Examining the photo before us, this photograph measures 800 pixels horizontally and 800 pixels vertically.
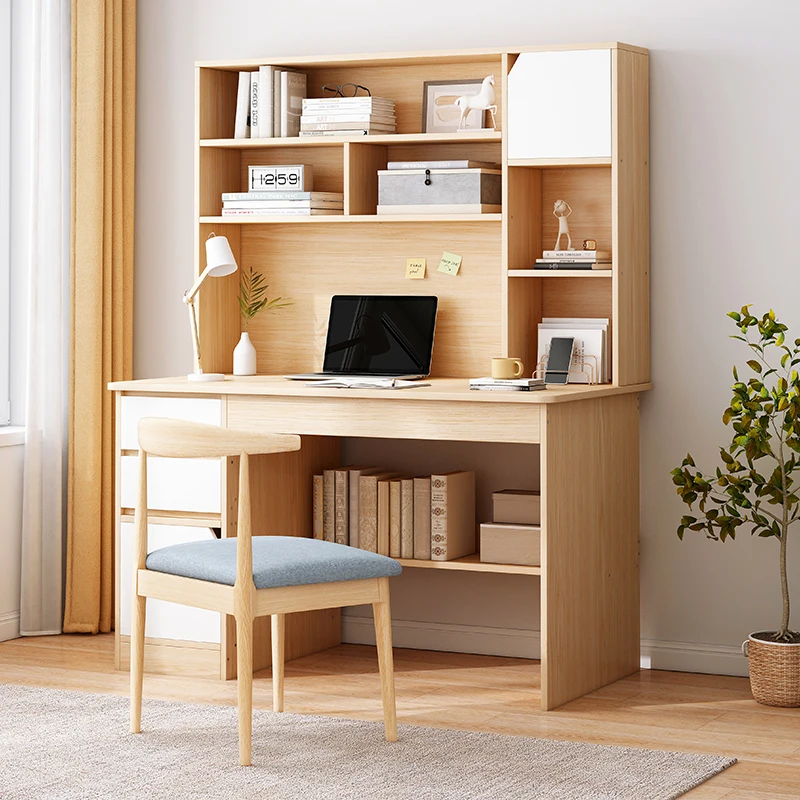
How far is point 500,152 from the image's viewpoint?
4145mm

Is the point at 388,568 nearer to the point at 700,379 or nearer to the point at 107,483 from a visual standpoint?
the point at 700,379

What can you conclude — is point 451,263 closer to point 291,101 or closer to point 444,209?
point 444,209

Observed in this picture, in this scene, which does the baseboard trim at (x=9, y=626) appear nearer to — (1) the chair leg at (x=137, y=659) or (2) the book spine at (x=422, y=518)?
(1) the chair leg at (x=137, y=659)

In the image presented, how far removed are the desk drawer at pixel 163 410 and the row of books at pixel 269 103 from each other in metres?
0.85

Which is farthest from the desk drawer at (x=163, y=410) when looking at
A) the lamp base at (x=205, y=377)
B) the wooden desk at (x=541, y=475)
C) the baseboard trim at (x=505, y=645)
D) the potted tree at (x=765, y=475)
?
the potted tree at (x=765, y=475)

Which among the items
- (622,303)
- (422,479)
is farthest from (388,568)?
(622,303)

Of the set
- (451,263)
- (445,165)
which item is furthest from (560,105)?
(451,263)

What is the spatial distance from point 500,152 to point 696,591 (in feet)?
4.53

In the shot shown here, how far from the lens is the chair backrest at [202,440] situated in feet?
9.96

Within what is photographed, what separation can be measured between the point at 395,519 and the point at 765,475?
103 centimetres

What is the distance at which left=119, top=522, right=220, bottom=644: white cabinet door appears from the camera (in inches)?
153

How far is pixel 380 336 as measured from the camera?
422cm

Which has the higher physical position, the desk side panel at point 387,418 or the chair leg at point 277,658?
the desk side panel at point 387,418

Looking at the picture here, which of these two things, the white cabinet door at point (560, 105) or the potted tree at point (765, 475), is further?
the white cabinet door at point (560, 105)
